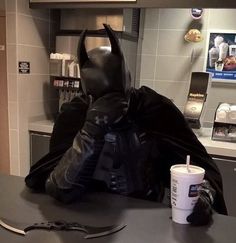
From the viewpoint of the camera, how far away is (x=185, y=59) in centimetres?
262

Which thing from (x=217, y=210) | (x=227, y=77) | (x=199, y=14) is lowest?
(x=217, y=210)

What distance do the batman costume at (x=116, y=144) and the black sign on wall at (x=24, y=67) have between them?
135cm

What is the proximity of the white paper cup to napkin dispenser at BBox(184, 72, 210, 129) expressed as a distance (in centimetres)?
147

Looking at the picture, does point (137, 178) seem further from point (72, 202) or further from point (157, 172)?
point (72, 202)

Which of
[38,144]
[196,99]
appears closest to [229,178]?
[196,99]

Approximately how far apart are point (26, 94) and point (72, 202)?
66.2 inches

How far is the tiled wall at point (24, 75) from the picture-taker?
7.80 feet

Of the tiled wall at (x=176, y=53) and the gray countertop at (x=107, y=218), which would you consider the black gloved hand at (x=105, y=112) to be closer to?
the gray countertop at (x=107, y=218)

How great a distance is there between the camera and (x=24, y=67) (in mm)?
2451

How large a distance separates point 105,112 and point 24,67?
1.74 meters

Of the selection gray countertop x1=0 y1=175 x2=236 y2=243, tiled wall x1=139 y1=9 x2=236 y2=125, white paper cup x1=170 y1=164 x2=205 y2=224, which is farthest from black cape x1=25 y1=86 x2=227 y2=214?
tiled wall x1=139 y1=9 x2=236 y2=125

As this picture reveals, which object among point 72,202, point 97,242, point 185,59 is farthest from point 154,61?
point 97,242

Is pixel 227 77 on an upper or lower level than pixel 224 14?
lower

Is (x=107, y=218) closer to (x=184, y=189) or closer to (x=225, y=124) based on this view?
(x=184, y=189)
